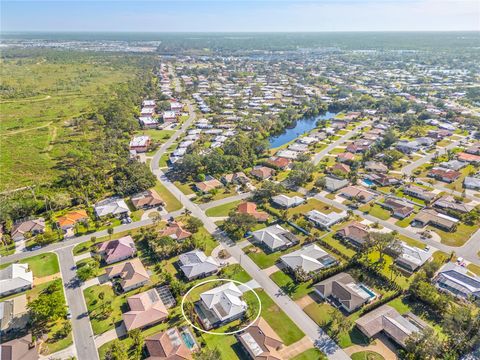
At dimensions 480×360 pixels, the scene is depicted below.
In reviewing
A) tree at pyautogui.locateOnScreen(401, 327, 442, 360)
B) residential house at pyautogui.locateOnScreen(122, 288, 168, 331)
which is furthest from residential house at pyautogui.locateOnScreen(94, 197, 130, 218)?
tree at pyautogui.locateOnScreen(401, 327, 442, 360)

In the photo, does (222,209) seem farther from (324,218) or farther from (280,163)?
(280,163)

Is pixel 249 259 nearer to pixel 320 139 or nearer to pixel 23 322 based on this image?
pixel 23 322

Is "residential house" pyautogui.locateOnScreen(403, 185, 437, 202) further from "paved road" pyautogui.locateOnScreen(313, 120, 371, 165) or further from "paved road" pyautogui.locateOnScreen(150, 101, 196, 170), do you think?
"paved road" pyautogui.locateOnScreen(150, 101, 196, 170)

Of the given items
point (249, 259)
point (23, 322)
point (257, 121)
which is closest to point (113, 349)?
point (23, 322)

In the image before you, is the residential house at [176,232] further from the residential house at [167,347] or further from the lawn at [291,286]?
the residential house at [167,347]

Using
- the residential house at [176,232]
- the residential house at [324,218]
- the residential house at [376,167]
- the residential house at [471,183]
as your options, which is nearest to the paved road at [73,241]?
the residential house at [176,232]

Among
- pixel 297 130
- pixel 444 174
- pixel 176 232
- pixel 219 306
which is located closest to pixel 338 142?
pixel 297 130
